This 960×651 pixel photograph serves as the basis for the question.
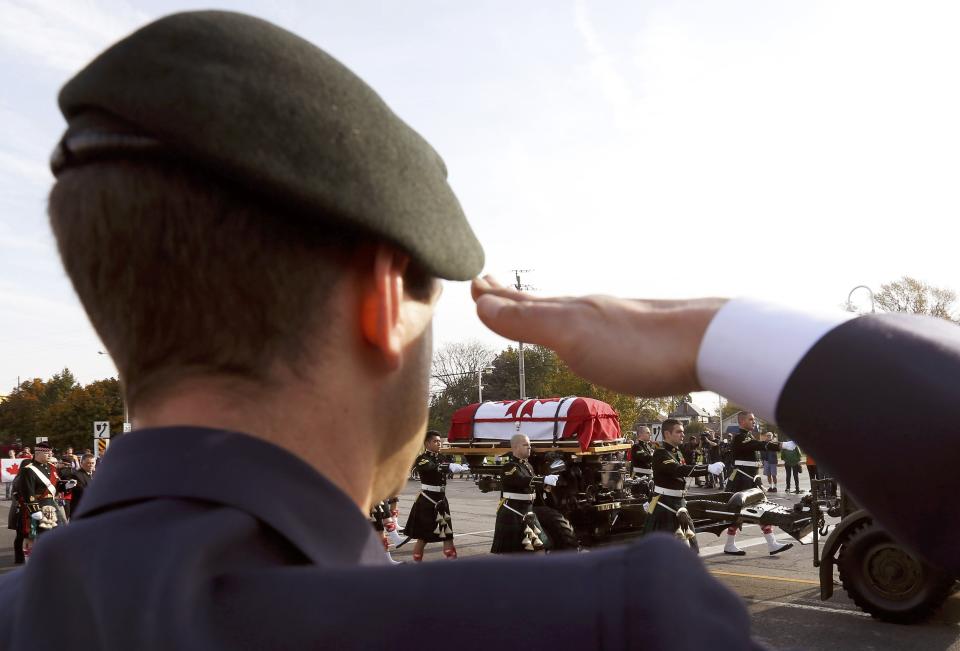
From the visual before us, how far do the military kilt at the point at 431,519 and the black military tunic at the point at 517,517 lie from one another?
5.32ft

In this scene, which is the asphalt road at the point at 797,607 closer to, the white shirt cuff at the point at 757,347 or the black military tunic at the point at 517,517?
the black military tunic at the point at 517,517

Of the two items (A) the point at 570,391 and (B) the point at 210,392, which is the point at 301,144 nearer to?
(B) the point at 210,392

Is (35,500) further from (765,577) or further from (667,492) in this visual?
(765,577)

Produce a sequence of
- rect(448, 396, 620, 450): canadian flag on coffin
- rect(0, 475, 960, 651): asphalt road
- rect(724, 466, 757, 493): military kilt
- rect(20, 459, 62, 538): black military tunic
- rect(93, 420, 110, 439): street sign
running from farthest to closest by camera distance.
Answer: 1. rect(93, 420, 110, 439): street sign
2. rect(448, 396, 620, 450): canadian flag on coffin
3. rect(724, 466, 757, 493): military kilt
4. rect(20, 459, 62, 538): black military tunic
5. rect(0, 475, 960, 651): asphalt road

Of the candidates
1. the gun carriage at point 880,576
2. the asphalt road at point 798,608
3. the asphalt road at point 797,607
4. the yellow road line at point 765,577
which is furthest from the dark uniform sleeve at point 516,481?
the gun carriage at point 880,576

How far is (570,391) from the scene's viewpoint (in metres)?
57.7

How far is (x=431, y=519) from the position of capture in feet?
43.7

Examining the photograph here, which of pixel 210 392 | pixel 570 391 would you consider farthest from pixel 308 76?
pixel 570 391

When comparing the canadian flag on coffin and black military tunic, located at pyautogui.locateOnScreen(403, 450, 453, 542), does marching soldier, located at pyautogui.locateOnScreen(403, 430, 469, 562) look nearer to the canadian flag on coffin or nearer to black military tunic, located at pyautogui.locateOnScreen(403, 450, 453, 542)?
black military tunic, located at pyautogui.locateOnScreen(403, 450, 453, 542)

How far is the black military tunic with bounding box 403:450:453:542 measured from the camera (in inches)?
523

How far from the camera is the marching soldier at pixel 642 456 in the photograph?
1558cm

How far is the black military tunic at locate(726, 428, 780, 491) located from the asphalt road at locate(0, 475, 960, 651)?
3.22 ft

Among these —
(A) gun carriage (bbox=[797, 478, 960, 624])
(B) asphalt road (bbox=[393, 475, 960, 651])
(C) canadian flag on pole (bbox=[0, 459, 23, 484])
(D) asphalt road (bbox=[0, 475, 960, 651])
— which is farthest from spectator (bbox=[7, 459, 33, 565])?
(C) canadian flag on pole (bbox=[0, 459, 23, 484])

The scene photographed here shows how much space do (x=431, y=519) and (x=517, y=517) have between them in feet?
7.09
